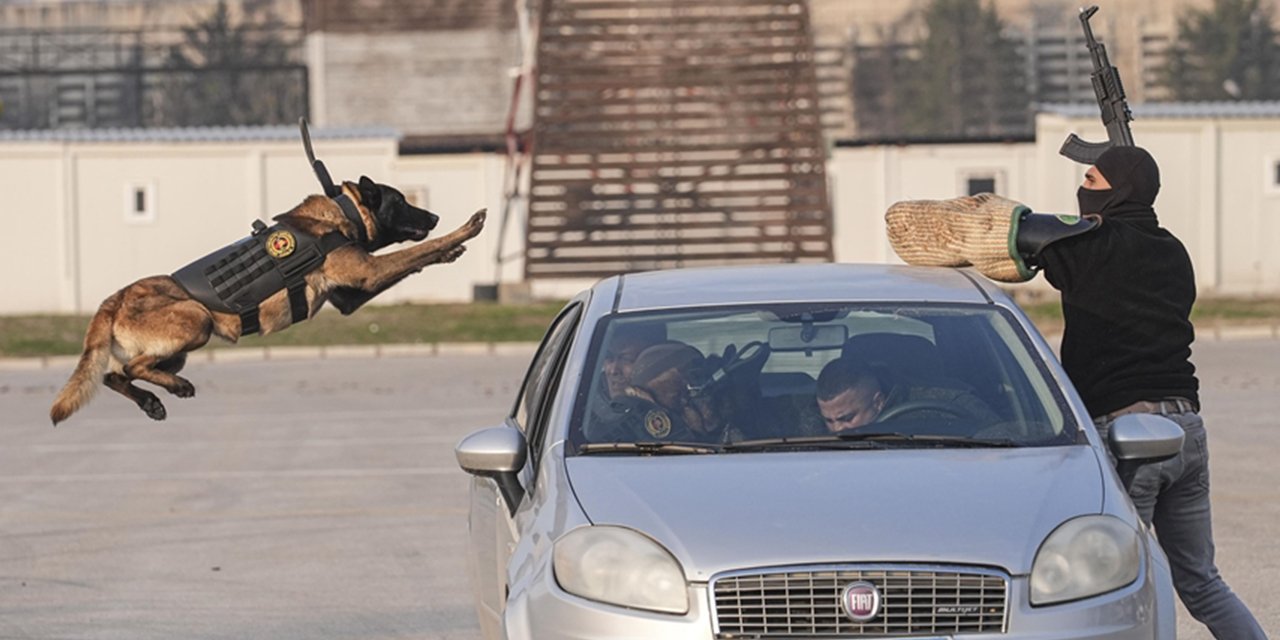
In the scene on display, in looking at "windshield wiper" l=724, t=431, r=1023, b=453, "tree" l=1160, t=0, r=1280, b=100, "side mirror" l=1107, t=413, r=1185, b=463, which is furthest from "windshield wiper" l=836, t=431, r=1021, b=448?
"tree" l=1160, t=0, r=1280, b=100

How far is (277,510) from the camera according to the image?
43.4 ft

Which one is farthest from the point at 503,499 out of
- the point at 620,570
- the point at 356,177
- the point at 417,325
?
the point at 356,177

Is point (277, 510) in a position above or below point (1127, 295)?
below

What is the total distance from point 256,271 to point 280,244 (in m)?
0.13

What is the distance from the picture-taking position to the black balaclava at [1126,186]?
268 inches

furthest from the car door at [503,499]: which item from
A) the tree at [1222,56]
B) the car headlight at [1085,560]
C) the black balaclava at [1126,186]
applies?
the tree at [1222,56]

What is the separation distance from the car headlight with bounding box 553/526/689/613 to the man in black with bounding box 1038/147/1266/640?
6.38ft

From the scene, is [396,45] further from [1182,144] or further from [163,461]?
[163,461]

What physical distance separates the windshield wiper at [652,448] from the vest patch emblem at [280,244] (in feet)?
6.77

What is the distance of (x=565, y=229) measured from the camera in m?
37.2

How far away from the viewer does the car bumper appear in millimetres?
5359

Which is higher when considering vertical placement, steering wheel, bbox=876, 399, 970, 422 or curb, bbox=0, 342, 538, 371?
steering wheel, bbox=876, 399, 970, 422

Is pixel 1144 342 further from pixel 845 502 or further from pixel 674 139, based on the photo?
pixel 674 139

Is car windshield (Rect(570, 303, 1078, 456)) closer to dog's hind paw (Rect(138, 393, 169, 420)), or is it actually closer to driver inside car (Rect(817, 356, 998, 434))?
driver inside car (Rect(817, 356, 998, 434))
